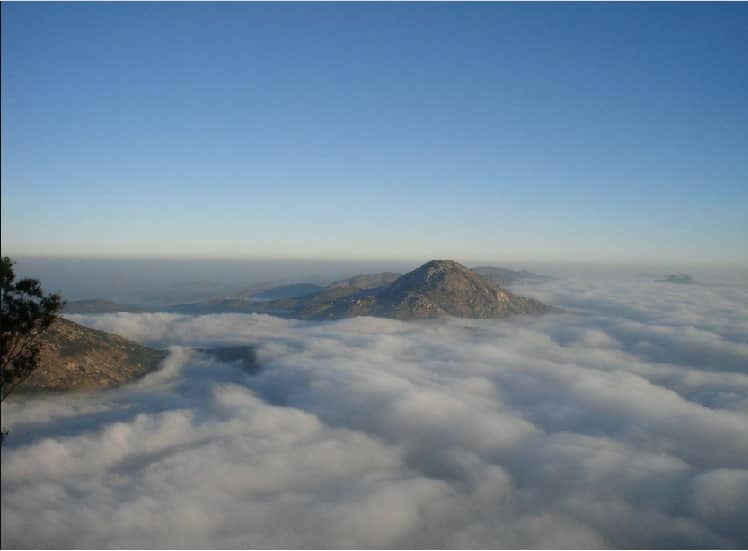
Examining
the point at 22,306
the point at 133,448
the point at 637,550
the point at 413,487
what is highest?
the point at 22,306

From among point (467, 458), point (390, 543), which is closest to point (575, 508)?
point (467, 458)

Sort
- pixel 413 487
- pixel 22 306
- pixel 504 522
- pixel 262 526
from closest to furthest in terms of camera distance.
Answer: pixel 22 306
pixel 262 526
pixel 504 522
pixel 413 487

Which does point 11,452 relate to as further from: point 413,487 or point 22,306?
point 22,306

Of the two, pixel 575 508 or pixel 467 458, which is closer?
pixel 575 508

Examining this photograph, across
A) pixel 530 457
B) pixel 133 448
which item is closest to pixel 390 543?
pixel 530 457

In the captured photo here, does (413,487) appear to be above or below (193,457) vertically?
below

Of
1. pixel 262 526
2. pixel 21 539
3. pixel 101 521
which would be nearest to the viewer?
pixel 21 539

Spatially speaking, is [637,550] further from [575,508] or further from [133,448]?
[133,448]
